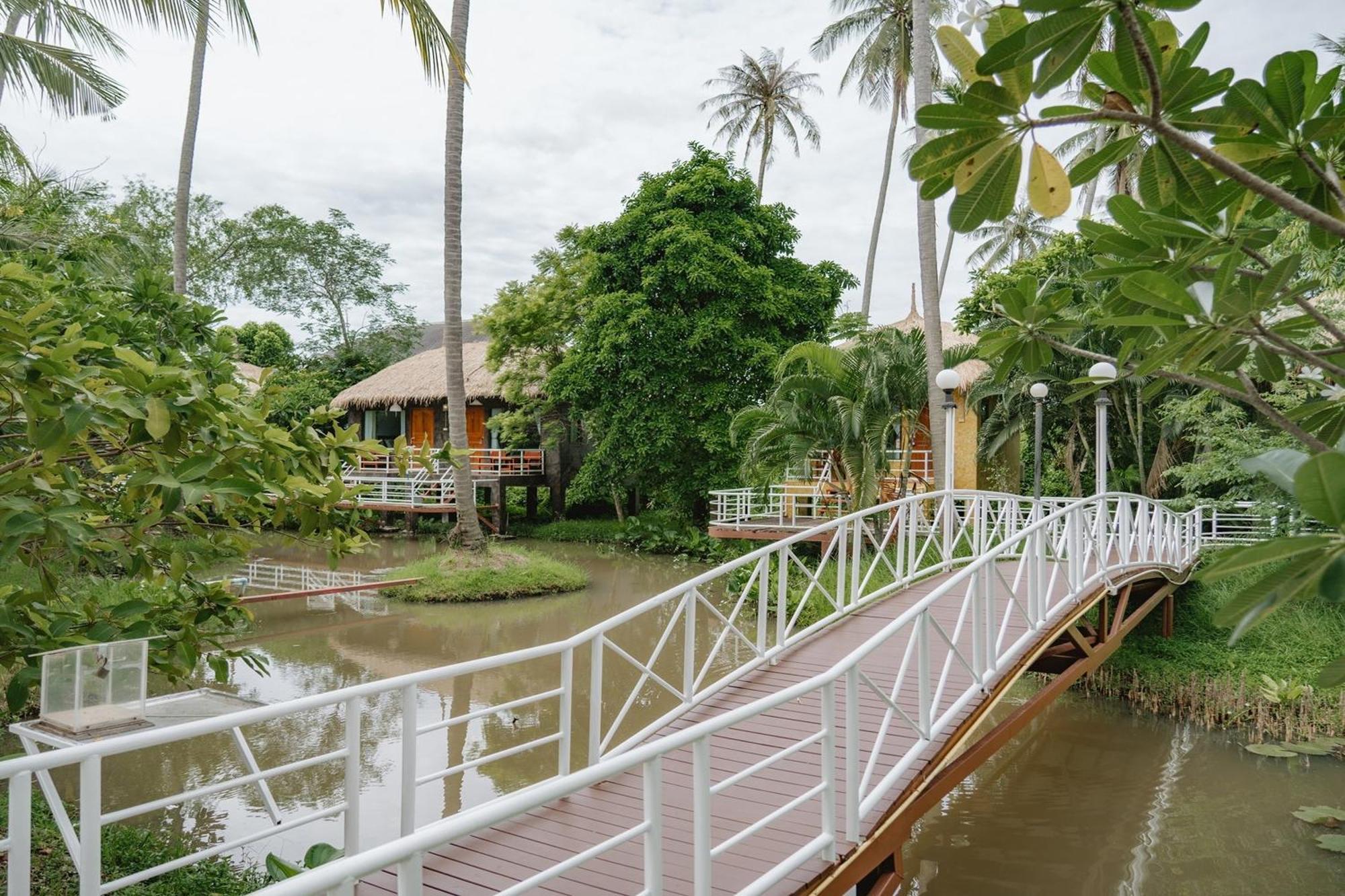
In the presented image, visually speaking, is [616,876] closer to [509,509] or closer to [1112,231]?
[1112,231]

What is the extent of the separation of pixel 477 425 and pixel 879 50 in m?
14.9

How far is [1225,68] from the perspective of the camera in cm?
199

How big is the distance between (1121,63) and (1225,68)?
0.31 meters

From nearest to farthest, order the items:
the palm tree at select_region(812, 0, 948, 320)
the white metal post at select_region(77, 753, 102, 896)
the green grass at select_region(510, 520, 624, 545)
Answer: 1. the white metal post at select_region(77, 753, 102, 896)
2. the palm tree at select_region(812, 0, 948, 320)
3. the green grass at select_region(510, 520, 624, 545)

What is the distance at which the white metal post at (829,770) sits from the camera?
13.6 ft

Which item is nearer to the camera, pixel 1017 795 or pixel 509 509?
pixel 1017 795

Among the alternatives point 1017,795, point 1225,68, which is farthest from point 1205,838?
point 1225,68

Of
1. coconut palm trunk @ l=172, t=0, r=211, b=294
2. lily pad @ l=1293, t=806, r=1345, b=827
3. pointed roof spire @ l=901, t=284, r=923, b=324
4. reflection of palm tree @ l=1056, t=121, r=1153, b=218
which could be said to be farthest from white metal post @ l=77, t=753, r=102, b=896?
reflection of palm tree @ l=1056, t=121, r=1153, b=218

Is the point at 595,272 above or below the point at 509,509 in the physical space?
above

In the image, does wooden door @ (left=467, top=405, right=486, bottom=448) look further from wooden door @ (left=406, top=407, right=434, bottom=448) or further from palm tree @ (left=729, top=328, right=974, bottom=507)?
palm tree @ (left=729, top=328, right=974, bottom=507)

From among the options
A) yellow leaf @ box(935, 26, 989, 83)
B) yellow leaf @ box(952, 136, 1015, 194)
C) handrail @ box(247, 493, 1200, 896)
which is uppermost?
yellow leaf @ box(935, 26, 989, 83)

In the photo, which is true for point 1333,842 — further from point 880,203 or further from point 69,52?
point 880,203

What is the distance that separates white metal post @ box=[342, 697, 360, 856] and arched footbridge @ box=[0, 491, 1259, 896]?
1 cm

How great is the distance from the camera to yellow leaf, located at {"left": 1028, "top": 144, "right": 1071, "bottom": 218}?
2.10 m
